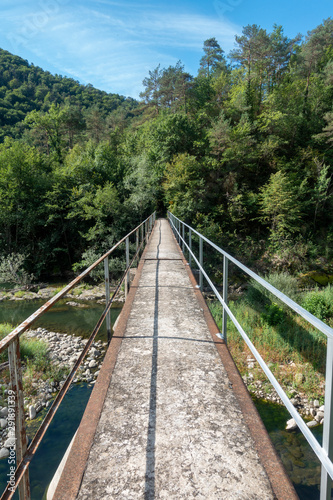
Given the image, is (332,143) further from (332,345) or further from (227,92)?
(332,345)

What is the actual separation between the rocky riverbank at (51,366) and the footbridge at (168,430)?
3.22 metres

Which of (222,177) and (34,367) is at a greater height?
(222,177)

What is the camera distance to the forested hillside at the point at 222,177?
20922 mm

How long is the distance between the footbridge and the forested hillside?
1785 centimetres

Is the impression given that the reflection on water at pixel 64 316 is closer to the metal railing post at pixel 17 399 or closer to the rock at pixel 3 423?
the rock at pixel 3 423

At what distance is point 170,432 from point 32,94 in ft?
248

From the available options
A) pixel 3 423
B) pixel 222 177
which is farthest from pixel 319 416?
pixel 222 177

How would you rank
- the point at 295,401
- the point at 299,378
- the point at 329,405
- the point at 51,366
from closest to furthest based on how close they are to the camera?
1. the point at 329,405
2. the point at 295,401
3. the point at 299,378
4. the point at 51,366

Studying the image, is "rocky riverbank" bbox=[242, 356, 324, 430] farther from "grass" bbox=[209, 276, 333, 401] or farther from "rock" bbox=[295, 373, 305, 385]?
"rock" bbox=[295, 373, 305, 385]

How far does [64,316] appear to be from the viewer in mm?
12367

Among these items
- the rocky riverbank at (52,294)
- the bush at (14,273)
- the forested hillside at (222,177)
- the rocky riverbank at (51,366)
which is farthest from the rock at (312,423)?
the bush at (14,273)

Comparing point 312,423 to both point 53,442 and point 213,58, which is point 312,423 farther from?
point 213,58

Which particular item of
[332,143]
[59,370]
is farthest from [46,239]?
[332,143]

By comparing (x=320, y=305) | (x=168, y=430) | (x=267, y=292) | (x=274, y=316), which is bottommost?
(x=274, y=316)
